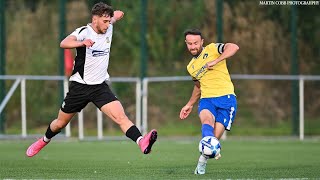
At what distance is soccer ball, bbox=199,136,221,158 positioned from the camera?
1020 centimetres

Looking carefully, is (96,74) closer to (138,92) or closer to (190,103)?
(190,103)

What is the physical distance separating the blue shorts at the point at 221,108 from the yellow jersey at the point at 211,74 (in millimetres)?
67

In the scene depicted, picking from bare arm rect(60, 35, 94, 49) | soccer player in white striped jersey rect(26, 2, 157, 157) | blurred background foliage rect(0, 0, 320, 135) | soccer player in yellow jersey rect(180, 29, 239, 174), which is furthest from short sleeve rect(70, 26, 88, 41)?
blurred background foliage rect(0, 0, 320, 135)

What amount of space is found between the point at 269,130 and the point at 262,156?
712 cm

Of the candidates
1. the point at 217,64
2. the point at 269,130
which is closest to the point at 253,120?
the point at 269,130

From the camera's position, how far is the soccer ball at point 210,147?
401 inches

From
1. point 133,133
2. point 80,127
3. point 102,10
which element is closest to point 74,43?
point 102,10

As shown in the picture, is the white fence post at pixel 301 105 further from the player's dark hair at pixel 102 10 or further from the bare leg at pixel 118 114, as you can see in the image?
the player's dark hair at pixel 102 10

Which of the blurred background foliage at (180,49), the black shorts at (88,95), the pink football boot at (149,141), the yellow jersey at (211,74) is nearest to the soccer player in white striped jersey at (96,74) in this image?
the black shorts at (88,95)

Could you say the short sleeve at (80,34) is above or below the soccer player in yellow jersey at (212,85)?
above

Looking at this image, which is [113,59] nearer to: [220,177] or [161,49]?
[161,49]

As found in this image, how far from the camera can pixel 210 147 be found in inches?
402

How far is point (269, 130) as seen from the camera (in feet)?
71.9

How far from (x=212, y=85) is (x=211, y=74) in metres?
0.16
